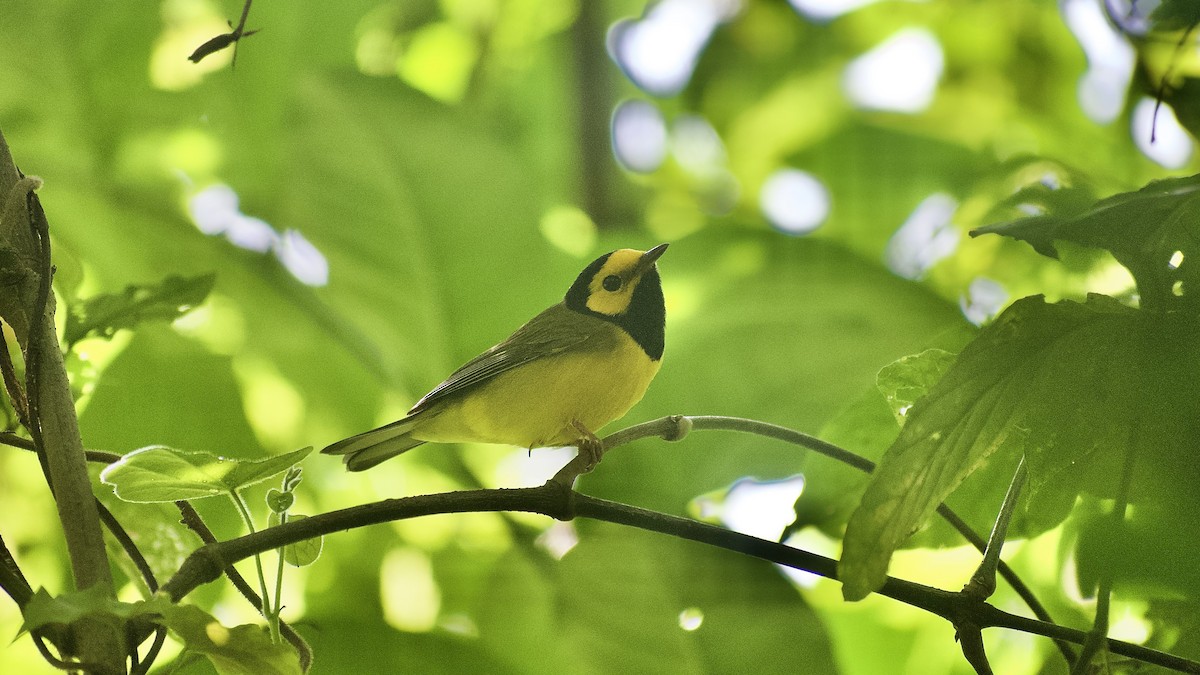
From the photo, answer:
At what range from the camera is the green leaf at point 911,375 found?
513mm

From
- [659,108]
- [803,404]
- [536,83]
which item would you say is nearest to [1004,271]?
[803,404]

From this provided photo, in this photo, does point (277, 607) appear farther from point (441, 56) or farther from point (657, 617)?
point (441, 56)

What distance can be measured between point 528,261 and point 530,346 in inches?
11.0

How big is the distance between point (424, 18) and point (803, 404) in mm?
779

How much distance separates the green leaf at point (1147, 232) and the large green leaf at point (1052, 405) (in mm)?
21

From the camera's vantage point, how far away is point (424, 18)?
4.42ft

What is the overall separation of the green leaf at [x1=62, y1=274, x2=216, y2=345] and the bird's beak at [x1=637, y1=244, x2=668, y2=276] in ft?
0.94

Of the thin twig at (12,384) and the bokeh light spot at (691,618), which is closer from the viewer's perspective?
the thin twig at (12,384)

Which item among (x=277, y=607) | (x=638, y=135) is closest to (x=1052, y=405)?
(x=277, y=607)

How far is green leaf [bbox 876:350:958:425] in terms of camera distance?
513mm

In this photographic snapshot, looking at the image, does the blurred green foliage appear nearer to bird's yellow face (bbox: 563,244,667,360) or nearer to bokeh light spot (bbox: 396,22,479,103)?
bokeh light spot (bbox: 396,22,479,103)

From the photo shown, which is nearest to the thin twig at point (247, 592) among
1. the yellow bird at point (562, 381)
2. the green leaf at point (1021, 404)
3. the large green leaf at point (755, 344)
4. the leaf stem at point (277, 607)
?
the leaf stem at point (277, 607)

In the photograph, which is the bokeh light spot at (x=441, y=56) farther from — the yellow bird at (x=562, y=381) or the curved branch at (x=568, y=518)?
the curved branch at (x=568, y=518)

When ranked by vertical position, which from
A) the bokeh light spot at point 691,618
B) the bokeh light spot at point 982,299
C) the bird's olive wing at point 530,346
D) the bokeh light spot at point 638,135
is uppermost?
the bokeh light spot at point 638,135
